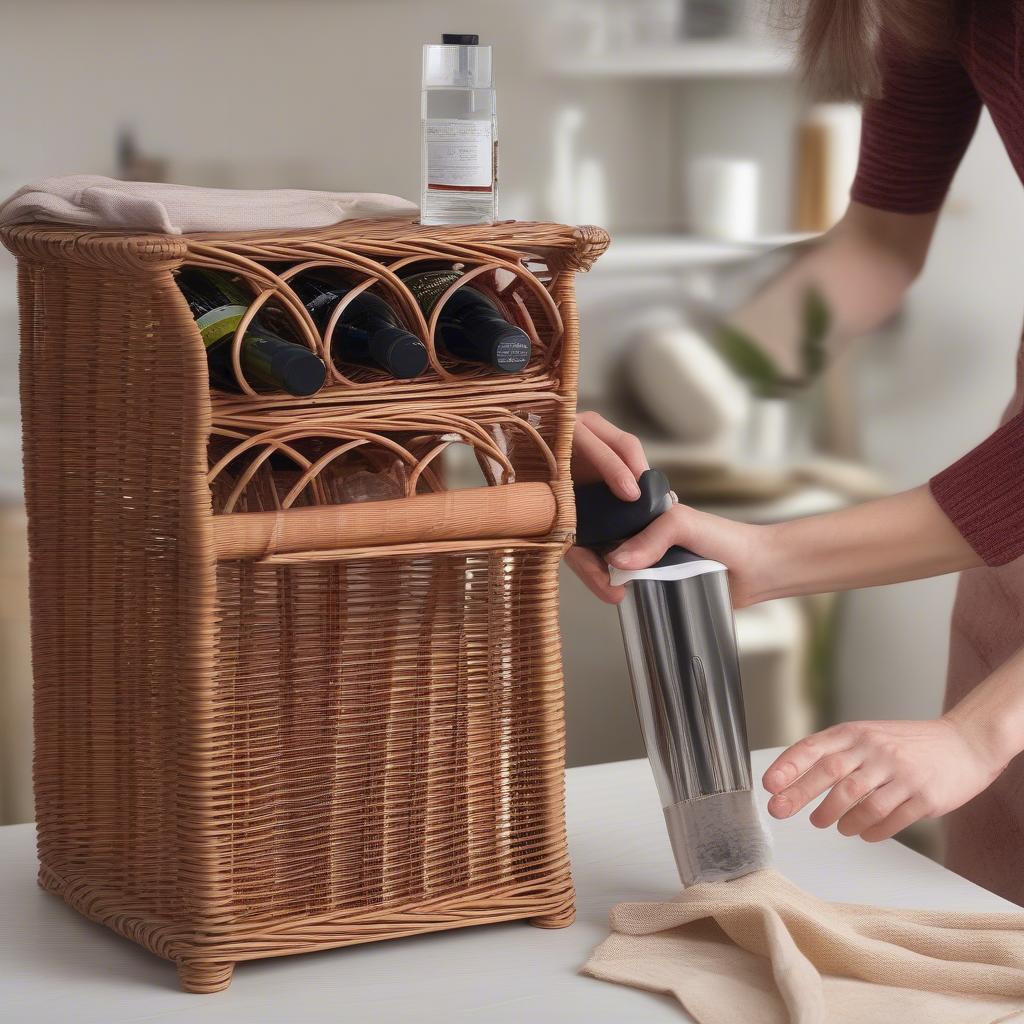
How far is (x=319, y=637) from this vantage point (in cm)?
75

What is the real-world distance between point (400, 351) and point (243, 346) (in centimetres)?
8

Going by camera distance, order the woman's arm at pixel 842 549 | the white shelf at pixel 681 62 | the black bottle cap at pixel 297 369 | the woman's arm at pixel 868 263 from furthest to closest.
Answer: the white shelf at pixel 681 62 → the woman's arm at pixel 868 263 → the woman's arm at pixel 842 549 → the black bottle cap at pixel 297 369

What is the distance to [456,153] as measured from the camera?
32.8 inches

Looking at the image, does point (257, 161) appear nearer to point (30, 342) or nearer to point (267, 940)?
point (30, 342)

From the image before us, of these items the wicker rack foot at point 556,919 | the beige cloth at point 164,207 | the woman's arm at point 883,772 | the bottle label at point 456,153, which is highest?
the bottle label at point 456,153

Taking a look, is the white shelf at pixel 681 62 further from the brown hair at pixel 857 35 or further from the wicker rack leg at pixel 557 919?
the wicker rack leg at pixel 557 919

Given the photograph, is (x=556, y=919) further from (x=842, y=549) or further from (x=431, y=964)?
(x=842, y=549)

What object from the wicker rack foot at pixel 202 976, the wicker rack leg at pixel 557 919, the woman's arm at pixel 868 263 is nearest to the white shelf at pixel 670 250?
the woman's arm at pixel 868 263

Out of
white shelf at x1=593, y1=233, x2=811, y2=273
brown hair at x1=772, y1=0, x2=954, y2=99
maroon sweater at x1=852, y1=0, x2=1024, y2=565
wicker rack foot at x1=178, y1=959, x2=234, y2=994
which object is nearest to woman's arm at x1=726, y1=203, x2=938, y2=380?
maroon sweater at x1=852, y1=0, x2=1024, y2=565

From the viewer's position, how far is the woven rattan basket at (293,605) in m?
0.71

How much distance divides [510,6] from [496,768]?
1.18 m

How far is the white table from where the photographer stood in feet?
2.36

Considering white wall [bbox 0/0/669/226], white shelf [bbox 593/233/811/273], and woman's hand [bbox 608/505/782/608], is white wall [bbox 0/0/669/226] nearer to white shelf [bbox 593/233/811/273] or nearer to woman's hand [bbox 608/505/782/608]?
white shelf [bbox 593/233/811/273]

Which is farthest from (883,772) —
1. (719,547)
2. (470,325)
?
(470,325)
